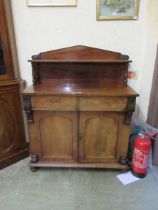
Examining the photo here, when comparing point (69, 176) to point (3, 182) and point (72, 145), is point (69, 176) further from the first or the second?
point (3, 182)

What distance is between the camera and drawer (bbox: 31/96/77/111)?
146 cm

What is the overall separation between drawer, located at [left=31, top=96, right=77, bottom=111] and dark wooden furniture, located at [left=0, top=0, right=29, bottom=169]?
1.27 ft

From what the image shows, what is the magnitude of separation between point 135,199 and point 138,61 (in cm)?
137

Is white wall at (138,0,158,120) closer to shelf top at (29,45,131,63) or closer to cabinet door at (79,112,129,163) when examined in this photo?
shelf top at (29,45,131,63)

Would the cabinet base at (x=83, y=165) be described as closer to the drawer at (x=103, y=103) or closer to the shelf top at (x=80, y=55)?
the drawer at (x=103, y=103)

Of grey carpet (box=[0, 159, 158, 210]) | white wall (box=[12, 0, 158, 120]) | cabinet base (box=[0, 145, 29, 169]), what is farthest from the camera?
cabinet base (box=[0, 145, 29, 169])

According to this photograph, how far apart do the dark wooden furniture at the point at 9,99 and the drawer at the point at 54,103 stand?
386mm

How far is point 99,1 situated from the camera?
1.61 m

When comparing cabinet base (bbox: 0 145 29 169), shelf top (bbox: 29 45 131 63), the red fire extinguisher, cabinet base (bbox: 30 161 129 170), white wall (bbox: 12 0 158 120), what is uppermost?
white wall (bbox: 12 0 158 120)

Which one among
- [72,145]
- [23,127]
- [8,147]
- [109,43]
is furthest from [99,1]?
[8,147]

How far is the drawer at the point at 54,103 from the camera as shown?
1.46 m

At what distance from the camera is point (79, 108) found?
4.85 ft

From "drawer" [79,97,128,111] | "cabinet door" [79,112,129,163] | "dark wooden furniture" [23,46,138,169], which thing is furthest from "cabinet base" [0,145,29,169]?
"drawer" [79,97,128,111]

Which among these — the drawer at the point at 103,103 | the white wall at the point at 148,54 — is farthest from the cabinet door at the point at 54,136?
the white wall at the point at 148,54
